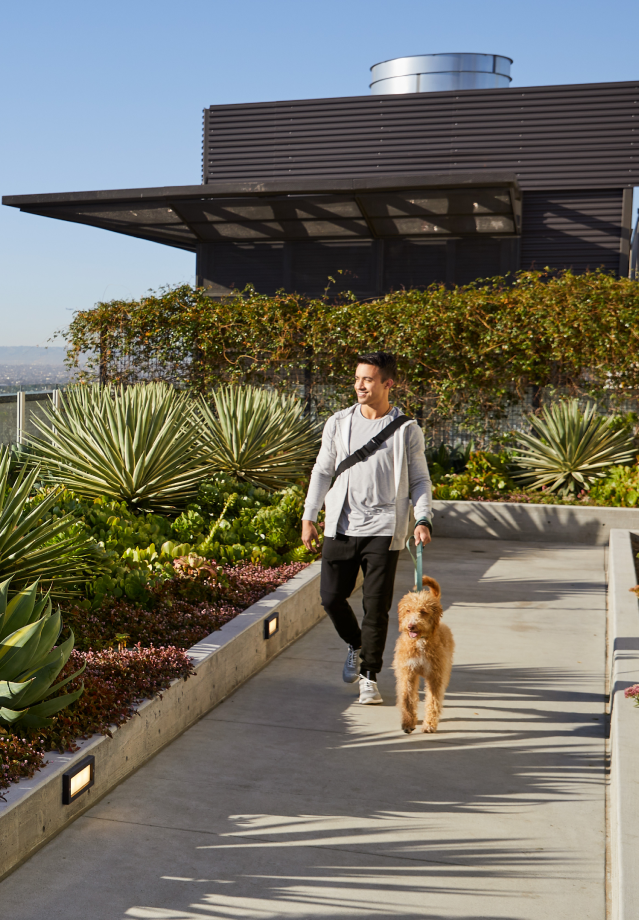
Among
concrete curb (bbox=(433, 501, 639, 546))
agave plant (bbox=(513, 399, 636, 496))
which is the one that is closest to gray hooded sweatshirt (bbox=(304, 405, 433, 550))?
concrete curb (bbox=(433, 501, 639, 546))

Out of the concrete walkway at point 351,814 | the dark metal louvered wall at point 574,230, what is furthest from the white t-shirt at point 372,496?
the dark metal louvered wall at point 574,230

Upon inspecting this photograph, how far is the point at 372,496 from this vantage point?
4492 millimetres

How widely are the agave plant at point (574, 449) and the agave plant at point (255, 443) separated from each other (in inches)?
127

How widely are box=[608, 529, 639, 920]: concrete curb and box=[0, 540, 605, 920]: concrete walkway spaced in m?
0.22

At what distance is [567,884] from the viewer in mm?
2949

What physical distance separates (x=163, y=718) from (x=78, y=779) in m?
0.76

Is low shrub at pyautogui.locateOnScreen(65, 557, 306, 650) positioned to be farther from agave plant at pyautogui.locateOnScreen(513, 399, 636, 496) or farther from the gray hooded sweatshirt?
agave plant at pyautogui.locateOnScreen(513, 399, 636, 496)

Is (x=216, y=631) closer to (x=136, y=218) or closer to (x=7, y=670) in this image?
(x=7, y=670)

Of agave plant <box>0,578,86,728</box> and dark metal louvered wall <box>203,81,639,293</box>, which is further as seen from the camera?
dark metal louvered wall <box>203,81,639,293</box>

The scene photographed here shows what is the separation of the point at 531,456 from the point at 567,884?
8.35m

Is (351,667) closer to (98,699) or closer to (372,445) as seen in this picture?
(372,445)

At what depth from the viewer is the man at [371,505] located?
4496mm

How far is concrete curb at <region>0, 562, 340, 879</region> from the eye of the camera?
9.64 ft

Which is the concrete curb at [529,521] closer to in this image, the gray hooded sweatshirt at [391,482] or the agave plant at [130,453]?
the agave plant at [130,453]
